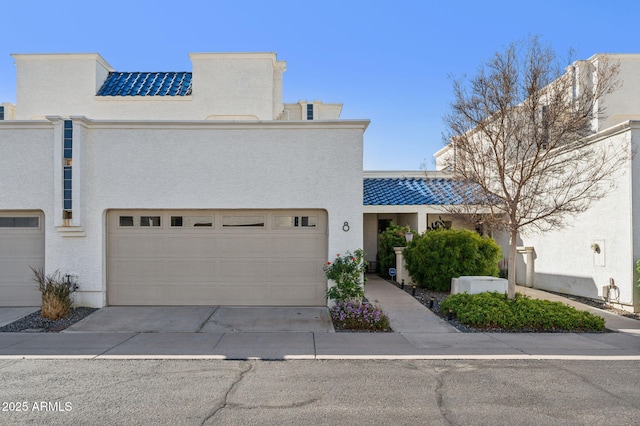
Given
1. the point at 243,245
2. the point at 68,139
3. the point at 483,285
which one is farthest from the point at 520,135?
the point at 68,139

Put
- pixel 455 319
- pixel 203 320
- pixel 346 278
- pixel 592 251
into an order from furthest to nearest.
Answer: pixel 592 251
pixel 346 278
pixel 455 319
pixel 203 320

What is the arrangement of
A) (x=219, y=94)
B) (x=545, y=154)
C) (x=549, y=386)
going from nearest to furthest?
1. (x=549, y=386)
2. (x=545, y=154)
3. (x=219, y=94)

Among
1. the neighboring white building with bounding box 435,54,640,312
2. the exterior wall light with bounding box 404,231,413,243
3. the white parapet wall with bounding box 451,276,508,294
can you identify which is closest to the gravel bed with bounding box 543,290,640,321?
the neighboring white building with bounding box 435,54,640,312

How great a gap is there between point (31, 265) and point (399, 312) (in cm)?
890

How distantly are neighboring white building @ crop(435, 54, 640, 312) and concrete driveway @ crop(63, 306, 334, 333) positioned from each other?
5455 mm

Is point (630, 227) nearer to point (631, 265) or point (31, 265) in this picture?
point (631, 265)

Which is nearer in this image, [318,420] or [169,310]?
[318,420]

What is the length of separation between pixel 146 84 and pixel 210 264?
9.28 metres

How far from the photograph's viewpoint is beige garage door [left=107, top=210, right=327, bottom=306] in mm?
10539

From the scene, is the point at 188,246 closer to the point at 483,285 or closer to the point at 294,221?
the point at 294,221

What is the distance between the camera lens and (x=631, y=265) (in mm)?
10312

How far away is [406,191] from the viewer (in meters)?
17.5

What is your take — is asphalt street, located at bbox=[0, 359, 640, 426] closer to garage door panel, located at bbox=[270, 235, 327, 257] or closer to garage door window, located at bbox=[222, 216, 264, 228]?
garage door panel, located at bbox=[270, 235, 327, 257]

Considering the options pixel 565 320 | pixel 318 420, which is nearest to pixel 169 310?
pixel 318 420
